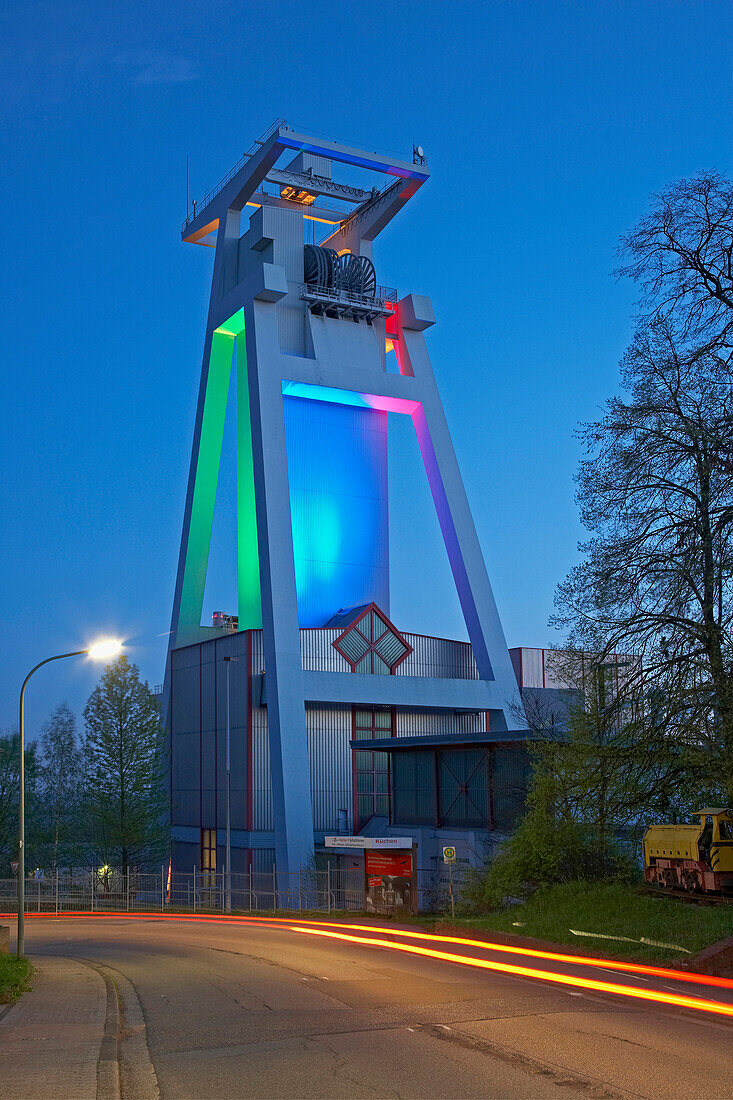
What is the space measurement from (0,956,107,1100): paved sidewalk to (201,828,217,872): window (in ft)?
110

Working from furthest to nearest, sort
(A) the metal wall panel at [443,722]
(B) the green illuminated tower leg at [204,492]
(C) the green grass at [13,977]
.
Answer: (B) the green illuminated tower leg at [204,492], (A) the metal wall panel at [443,722], (C) the green grass at [13,977]

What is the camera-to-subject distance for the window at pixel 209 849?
53.5 metres

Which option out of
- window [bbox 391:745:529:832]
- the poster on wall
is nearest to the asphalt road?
the poster on wall

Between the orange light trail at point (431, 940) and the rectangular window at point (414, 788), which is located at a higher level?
the rectangular window at point (414, 788)

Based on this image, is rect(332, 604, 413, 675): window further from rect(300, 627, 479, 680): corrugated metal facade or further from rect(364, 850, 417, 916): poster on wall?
rect(364, 850, 417, 916): poster on wall

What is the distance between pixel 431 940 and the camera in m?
26.7

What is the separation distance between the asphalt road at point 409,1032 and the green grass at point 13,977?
171 centimetres

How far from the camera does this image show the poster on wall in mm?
33969

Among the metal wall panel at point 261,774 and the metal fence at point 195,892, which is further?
the metal wall panel at point 261,774

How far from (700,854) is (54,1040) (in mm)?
15800

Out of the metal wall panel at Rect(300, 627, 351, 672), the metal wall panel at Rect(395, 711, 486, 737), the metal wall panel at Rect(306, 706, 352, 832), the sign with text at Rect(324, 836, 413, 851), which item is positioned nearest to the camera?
the sign with text at Rect(324, 836, 413, 851)

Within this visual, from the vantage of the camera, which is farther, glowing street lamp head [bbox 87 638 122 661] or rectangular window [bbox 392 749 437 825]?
rectangular window [bbox 392 749 437 825]

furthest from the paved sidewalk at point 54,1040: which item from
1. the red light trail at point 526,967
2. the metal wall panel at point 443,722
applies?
the metal wall panel at point 443,722

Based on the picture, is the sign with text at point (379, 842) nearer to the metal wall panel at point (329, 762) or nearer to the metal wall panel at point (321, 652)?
the metal wall panel at point (329, 762)
